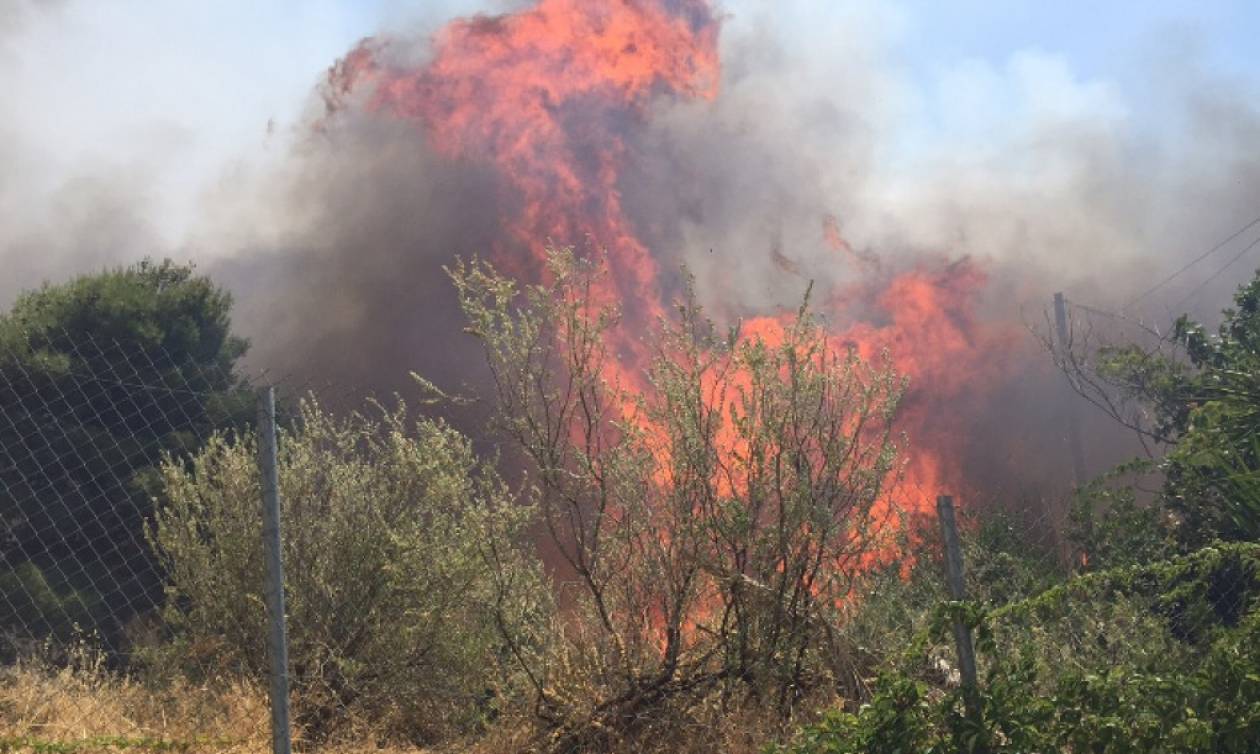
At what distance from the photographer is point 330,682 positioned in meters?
9.02

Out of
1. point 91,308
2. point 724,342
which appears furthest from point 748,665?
point 91,308

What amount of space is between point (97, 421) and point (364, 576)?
10.7 m

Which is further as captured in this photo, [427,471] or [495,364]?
[427,471]

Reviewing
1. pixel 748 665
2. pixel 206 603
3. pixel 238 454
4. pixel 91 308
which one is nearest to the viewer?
pixel 748 665

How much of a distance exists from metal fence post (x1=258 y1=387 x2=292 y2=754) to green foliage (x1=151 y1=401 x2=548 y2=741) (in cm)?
228

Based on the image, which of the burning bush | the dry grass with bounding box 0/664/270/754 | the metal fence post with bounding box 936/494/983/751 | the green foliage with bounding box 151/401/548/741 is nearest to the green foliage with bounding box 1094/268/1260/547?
the metal fence post with bounding box 936/494/983/751

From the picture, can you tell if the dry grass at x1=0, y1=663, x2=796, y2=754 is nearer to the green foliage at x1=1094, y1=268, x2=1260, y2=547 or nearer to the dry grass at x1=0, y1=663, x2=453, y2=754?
the dry grass at x1=0, y1=663, x2=453, y2=754

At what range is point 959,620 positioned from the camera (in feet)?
17.2

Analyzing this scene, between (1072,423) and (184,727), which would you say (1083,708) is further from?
(1072,423)

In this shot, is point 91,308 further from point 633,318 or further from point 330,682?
point 330,682

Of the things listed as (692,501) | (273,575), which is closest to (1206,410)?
(692,501)

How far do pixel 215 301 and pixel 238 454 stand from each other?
12.3 meters

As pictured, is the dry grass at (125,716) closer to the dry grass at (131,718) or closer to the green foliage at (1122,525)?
the dry grass at (131,718)

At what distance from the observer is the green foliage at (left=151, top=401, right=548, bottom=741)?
27.8ft
